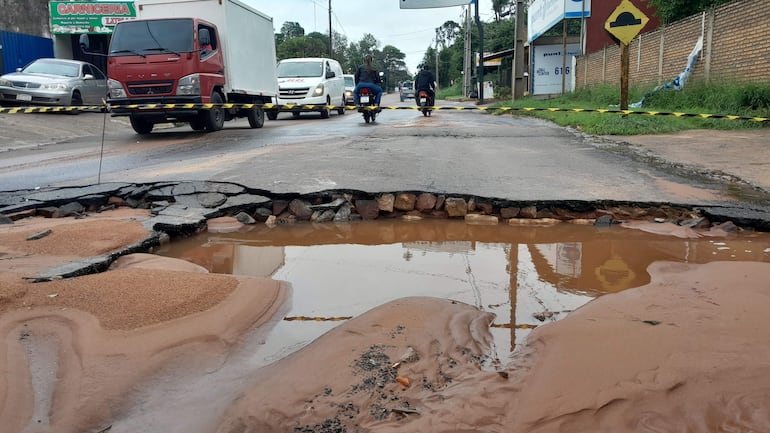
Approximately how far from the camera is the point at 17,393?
230cm

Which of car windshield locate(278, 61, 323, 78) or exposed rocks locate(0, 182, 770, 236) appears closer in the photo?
exposed rocks locate(0, 182, 770, 236)

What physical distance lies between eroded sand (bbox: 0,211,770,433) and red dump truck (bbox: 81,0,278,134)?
793 cm

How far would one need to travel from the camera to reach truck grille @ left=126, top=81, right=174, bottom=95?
10.8m

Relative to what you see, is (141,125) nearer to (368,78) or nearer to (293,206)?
(368,78)

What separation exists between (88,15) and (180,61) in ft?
49.2

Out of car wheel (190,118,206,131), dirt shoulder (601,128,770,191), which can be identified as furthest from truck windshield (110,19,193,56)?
dirt shoulder (601,128,770,191)

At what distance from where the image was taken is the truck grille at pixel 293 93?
17578 mm

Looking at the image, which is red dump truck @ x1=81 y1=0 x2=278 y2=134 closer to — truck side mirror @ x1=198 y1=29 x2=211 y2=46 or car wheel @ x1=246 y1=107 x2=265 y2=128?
truck side mirror @ x1=198 y1=29 x2=211 y2=46

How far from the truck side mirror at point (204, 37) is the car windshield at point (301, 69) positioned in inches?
258

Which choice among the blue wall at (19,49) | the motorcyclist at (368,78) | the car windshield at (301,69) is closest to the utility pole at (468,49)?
the car windshield at (301,69)

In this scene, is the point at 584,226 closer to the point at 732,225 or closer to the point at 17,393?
the point at 732,225

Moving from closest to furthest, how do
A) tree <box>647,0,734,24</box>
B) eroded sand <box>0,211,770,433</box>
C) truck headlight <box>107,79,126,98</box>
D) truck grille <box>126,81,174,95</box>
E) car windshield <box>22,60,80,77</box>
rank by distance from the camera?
eroded sand <box>0,211,770,433</box>, truck grille <box>126,81,174,95</box>, truck headlight <box>107,79,126,98</box>, car windshield <box>22,60,80,77</box>, tree <box>647,0,734,24</box>

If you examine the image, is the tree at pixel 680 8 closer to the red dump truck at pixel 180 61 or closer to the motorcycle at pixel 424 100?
the motorcycle at pixel 424 100

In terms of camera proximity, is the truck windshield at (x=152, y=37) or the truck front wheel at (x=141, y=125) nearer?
the truck windshield at (x=152, y=37)
